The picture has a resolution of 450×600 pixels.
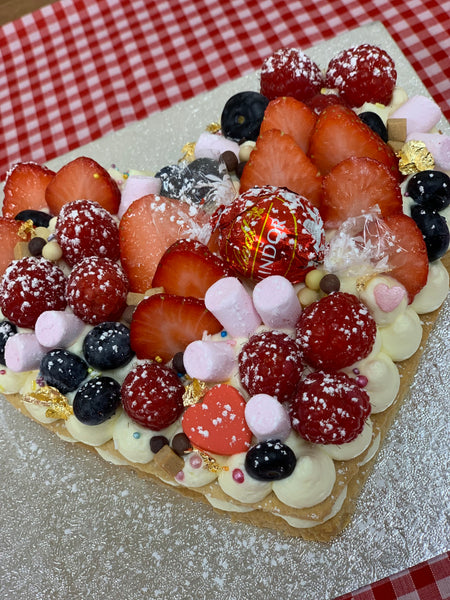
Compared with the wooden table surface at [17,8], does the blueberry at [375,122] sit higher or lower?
lower

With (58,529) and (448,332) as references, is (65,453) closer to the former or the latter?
(58,529)

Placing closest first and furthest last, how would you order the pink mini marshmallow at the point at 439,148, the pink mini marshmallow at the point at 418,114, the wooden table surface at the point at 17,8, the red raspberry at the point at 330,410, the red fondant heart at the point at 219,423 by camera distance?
the red raspberry at the point at 330,410 < the red fondant heart at the point at 219,423 < the pink mini marshmallow at the point at 439,148 < the pink mini marshmallow at the point at 418,114 < the wooden table surface at the point at 17,8

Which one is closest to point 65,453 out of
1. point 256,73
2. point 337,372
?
point 337,372

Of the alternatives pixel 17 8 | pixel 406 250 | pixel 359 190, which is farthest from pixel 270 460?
pixel 17 8

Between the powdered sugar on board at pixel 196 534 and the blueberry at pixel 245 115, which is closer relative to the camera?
the powdered sugar on board at pixel 196 534

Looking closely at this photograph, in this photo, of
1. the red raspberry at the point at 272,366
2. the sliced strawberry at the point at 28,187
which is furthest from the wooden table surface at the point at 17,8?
the red raspberry at the point at 272,366

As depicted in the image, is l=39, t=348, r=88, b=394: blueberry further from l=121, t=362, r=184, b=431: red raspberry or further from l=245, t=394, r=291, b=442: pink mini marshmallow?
l=245, t=394, r=291, b=442: pink mini marshmallow

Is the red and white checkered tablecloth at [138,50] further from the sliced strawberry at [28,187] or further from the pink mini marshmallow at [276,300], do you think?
the pink mini marshmallow at [276,300]

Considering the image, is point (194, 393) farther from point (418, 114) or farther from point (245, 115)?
point (418, 114)
